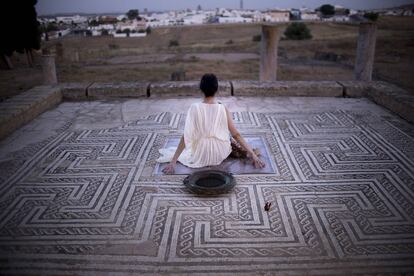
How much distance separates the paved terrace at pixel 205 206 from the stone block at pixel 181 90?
1.33 metres

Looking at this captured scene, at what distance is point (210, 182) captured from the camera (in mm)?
2678

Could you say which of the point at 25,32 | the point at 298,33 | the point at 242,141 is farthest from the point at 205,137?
the point at 298,33

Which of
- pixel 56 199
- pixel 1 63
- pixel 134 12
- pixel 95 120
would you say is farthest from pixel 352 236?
pixel 134 12

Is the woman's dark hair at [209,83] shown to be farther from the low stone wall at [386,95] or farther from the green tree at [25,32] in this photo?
the green tree at [25,32]

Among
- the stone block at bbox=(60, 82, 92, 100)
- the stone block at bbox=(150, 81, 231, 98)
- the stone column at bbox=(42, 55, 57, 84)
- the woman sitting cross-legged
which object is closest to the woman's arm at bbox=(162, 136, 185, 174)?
the woman sitting cross-legged

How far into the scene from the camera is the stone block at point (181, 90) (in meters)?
5.23

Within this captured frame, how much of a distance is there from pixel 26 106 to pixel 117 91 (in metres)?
1.38

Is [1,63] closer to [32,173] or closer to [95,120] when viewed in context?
[95,120]

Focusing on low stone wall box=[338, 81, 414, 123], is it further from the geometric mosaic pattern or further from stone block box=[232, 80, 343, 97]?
the geometric mosaic pattern

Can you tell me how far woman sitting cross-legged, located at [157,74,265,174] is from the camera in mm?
2779

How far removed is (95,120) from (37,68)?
10532 mm

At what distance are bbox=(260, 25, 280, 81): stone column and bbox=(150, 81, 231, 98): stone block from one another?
0.85 meters

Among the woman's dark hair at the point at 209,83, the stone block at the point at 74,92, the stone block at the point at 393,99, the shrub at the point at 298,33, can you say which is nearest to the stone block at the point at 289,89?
the stone block at the point at 393,99

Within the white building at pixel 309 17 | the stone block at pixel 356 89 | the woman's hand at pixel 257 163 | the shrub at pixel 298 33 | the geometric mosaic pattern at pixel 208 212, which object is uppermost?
the white building at pixel 309 17
